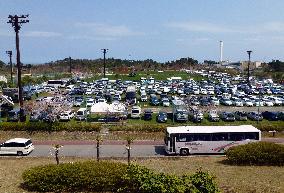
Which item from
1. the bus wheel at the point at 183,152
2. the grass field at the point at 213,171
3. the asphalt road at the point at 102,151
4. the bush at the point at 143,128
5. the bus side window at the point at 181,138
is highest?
the bus side window at the point at 181,138

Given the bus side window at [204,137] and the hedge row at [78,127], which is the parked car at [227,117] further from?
the bus side window at [204,137]

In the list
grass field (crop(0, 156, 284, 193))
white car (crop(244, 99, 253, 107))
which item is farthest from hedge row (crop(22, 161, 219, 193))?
white car (crop(244, 99, 253, 107))

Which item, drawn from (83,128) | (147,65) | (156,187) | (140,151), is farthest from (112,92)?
(147,65)

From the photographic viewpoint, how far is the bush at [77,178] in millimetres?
20250

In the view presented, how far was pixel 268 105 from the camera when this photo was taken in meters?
58.8

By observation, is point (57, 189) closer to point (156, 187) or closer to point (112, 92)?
point (156, 187)

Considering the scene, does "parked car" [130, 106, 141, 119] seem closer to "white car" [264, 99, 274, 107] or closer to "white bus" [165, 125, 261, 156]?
"white bus" [165, 125, 261, 156]

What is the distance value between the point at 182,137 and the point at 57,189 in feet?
48.9

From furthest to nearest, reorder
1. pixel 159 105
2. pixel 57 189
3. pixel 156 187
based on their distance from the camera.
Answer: pixel 159 105 < pixel 57 189 < pixel 156 187

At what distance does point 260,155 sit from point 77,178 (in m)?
12.9

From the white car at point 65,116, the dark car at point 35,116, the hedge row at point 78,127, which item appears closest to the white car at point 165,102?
the white car at point 65,116

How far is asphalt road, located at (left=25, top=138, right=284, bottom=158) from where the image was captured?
109 feet

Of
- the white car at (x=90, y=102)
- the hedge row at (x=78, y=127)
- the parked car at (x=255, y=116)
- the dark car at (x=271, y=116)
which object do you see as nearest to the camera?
the hedge row at (x=78, y=127)

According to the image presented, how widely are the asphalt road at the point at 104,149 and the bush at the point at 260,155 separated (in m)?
7.56
